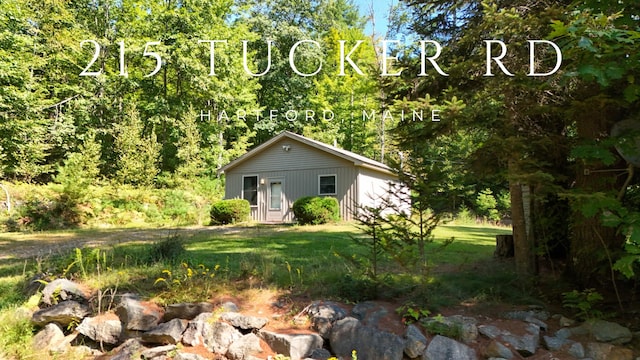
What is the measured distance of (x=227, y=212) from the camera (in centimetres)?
1398

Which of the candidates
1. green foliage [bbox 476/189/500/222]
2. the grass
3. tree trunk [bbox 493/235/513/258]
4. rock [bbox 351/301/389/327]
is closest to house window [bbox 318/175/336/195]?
tree trunk [bbox 493/235/513/258]

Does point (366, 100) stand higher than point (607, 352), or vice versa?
point (366, 100)

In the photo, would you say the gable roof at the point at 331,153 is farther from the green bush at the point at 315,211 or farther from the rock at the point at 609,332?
the rock at the point at 609,332

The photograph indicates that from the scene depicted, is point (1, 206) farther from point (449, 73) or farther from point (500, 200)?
point (500, 200)

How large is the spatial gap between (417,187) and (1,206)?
13908 millimetres

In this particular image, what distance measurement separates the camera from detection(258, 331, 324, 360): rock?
3.27 metres

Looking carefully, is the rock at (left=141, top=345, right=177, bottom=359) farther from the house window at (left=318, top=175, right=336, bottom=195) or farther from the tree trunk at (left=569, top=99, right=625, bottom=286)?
the house window at (left=318, top=175, right=336, bottom=195)

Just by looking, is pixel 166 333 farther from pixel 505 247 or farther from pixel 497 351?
pixel 505 247

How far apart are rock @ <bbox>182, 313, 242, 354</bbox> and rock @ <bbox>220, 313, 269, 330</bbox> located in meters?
0.05

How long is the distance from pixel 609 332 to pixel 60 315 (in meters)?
4.74

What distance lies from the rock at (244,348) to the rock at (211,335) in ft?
0.16

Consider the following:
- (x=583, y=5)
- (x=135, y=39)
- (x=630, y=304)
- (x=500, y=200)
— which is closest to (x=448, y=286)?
(x=630, y=304)

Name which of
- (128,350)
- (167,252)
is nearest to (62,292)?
(128,350)

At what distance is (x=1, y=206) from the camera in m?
A: 12.6
